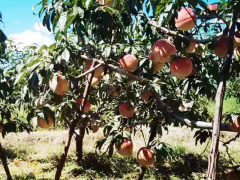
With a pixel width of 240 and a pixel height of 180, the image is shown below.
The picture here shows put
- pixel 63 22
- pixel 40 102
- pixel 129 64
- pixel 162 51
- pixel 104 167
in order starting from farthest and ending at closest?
pixel 104 167 < pixel 40 102 < pixel 129 64 < pixel 162 51 < pixel 63 22

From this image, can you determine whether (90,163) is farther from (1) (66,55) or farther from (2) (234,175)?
(1) (66,55)

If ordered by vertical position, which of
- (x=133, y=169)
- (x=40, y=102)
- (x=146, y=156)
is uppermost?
(x=40, y=102)

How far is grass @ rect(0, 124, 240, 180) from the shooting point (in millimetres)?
3691

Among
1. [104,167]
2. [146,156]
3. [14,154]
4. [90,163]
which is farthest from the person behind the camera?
[14,154]

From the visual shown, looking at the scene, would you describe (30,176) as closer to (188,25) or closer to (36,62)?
(36,62)

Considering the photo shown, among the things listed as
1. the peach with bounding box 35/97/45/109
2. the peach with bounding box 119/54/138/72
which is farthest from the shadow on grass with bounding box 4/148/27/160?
the peach with bounding box 119/54/138/72

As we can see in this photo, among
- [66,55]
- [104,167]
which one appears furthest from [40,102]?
[104,167]

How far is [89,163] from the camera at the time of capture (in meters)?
4.02

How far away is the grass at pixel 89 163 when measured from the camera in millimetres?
3691

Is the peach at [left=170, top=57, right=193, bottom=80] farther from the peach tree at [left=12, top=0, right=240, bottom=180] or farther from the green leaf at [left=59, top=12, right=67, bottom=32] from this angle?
the green leaf at [left=59, top=12, right=67, bottom=32]

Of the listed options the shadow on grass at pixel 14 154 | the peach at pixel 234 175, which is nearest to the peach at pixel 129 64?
the peach at pixel 234 175

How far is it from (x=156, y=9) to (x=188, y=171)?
3304 mm

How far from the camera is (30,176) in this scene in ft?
11.6

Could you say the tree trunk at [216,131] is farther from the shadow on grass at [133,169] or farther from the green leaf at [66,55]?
A: the shadow on grass at [133,169]
